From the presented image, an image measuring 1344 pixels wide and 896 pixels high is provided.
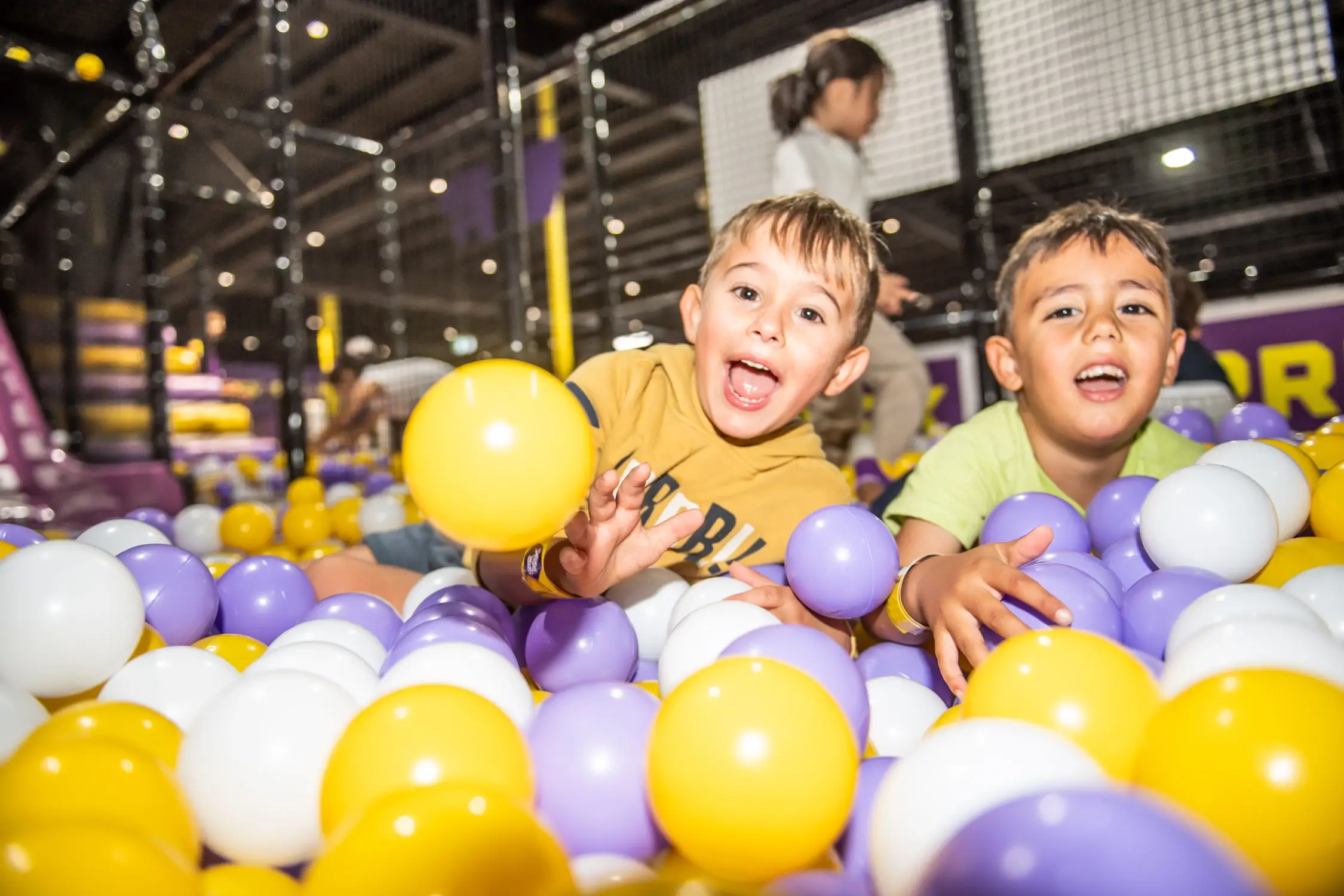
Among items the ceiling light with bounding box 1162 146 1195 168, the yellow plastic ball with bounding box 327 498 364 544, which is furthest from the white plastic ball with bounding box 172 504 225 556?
the ceiling light with bounding box 1162 146 1195 168

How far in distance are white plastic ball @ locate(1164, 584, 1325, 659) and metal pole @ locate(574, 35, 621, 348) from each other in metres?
3.42

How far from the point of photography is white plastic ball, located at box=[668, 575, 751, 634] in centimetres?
129

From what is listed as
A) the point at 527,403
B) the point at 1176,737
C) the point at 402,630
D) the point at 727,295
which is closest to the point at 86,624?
the point at 402,630

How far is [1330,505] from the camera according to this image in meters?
1.48

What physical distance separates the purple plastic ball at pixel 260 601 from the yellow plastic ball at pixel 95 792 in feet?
2.65

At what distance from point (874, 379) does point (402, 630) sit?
217 centimetres

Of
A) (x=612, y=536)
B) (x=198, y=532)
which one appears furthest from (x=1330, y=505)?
(x=198, y=532)

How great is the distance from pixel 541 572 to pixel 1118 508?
105 centimetres

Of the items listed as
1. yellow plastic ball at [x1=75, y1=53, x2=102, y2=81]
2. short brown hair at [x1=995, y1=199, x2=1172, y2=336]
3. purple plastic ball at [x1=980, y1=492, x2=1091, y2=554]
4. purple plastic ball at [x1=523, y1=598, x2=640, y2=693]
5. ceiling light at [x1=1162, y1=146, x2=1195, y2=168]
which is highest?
yellow plastic ball at [x1=75, y1=53, x2=102, y2=81]

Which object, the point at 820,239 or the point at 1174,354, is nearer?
the point at 820,239

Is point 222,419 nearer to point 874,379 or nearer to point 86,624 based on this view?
point 874,379

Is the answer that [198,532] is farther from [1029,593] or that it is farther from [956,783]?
[956,783]

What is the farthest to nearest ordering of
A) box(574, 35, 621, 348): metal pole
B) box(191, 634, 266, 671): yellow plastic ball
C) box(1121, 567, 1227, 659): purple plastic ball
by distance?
box(574, 35, 621, 348): metal pole
box(191, 634, 266, 671): yellow plastic ball
box(1121, 567, 1227, 659): purple plastic ball

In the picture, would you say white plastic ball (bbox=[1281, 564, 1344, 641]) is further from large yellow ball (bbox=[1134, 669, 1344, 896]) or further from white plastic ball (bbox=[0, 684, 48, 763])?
white plastic ball (bbox=[0, 684, 48, 763])
